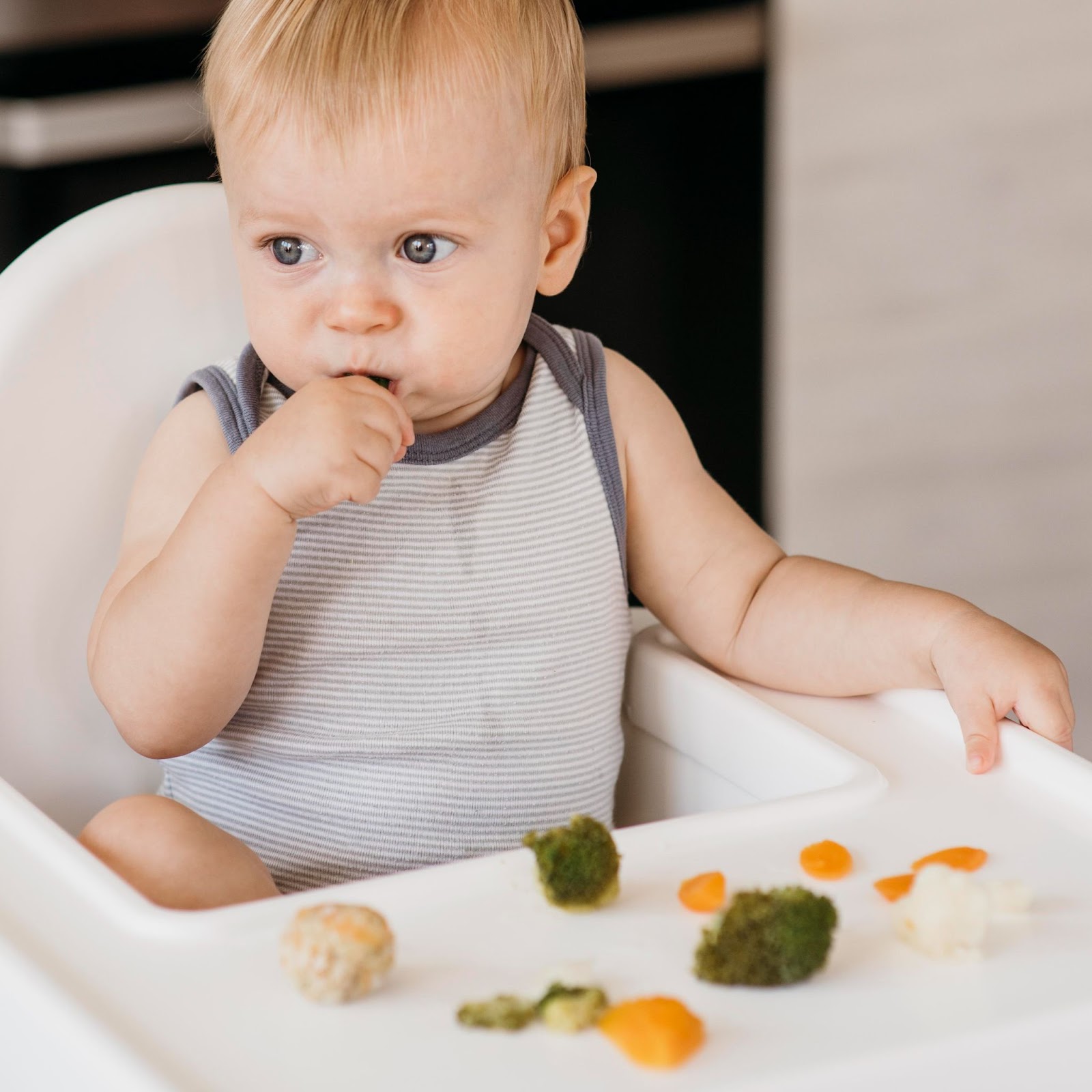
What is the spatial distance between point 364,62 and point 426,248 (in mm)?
91

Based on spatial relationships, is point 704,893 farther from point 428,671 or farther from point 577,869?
point 428,671

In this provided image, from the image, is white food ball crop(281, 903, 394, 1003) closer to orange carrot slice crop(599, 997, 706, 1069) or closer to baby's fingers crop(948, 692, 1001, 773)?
orange carrot slice crop(599, 997, 706, 1069)

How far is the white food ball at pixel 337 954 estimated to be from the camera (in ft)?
1.68

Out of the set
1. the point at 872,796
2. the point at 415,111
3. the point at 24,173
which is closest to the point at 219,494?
the point at 415,111

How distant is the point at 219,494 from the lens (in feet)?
2.42

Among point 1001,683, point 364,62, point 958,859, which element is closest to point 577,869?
point 958,859

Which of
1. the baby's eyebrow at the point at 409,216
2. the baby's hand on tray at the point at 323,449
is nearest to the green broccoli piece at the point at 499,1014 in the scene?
the baby's hand on tray at the point at 323,449

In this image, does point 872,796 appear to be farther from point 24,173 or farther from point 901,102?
point 901,102

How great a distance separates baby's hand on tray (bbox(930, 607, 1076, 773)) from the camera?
2.50ft

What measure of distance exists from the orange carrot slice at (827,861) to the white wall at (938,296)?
58.1 inches

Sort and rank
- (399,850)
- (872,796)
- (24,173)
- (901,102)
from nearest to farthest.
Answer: (872,796) → (399,850) → (24,173) → (901,102)

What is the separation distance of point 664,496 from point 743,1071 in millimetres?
492

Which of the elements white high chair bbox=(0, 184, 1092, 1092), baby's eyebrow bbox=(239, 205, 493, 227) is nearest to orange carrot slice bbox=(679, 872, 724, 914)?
white high chair bbox=(0, 184, 1092, 1092)

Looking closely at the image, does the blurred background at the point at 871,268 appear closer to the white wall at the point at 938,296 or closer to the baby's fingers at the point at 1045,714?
the white wall at the point at 938,296
